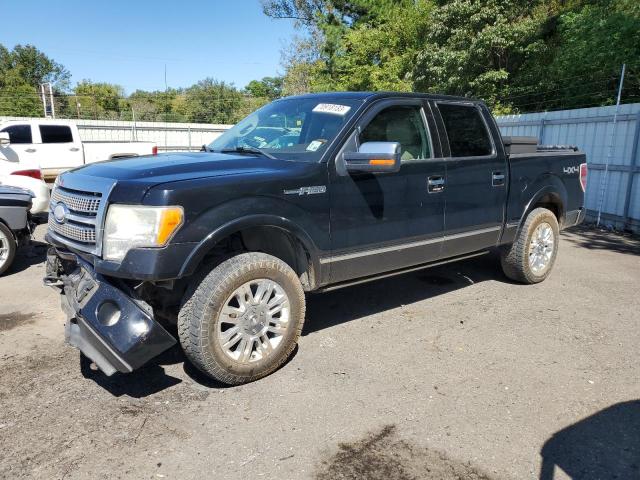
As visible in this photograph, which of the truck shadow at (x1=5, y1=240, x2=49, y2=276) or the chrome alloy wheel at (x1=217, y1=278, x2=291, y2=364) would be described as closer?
the chrome alloy wheel at (x1=217, y1=278, x2=291, y2=364)

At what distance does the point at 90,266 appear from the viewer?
3.42 m

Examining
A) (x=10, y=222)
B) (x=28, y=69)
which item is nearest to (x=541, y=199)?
(x=10, y=222)

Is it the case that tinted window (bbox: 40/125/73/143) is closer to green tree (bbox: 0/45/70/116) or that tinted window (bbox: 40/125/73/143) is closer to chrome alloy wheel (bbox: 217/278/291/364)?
chrome alloy wheel (bbox: 217/278/291/364)

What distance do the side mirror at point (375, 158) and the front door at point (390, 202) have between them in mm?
115

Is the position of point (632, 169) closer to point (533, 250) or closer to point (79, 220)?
point (533, 250)

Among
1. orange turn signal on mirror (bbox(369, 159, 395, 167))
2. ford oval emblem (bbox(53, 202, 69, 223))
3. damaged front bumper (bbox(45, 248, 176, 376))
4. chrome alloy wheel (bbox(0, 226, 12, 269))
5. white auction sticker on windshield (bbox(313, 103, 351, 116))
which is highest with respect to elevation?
white auction sticker on windshield (bbox(313, 103, 351, 116))

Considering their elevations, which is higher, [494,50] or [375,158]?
[494,50]

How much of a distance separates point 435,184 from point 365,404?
6.86ft

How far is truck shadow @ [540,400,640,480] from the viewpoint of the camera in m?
2.71

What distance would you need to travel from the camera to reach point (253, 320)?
3.54 meters

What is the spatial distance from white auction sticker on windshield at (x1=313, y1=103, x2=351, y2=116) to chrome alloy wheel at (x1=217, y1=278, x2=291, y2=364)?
1549mm

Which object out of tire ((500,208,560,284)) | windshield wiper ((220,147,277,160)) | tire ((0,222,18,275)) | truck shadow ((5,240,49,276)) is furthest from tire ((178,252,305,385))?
truck shadow ((5,240,49,276))

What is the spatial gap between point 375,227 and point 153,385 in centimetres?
202

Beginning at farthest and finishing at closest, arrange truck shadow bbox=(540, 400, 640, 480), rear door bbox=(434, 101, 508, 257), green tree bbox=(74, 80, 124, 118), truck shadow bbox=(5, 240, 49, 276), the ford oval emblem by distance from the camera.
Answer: green tree bbox=(74, 80, 124, 118) → truck shadow bbox=(5, 240, 49, 276) → rear door bbox=(434, 101, 508, 257) → the ford oval emblem → truck shadow bbox=(540, 400, 640, 480)
